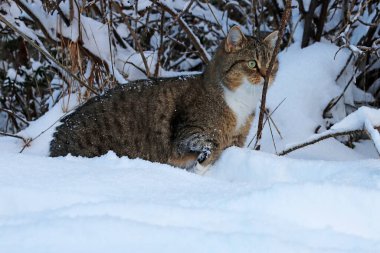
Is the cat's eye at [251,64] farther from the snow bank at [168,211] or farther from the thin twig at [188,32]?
the snow bank at [168,211]

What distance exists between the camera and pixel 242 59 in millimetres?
3391

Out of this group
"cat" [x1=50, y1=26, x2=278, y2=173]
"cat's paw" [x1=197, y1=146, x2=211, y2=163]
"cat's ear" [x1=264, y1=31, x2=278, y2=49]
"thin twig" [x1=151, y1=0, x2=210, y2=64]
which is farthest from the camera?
"thin twig" [x1=151, y1=0, x2=210, y2=64]

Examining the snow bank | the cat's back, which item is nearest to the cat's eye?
the cat's back

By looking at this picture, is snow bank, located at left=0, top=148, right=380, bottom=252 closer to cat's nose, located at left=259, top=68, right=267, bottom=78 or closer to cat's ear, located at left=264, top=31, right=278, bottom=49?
cat's nose, located at left=259, top=68, right=267, bottom=78

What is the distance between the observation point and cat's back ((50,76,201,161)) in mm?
3125

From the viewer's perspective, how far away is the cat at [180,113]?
3.18 meters

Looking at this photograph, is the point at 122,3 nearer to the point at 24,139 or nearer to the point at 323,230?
the point at 24,139

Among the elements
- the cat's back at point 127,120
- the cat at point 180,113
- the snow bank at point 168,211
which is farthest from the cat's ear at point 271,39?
the snow bank at point 168,211

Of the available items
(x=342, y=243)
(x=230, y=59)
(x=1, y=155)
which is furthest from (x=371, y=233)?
(x=230, y=59)

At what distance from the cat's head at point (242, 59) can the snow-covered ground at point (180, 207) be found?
1.23 m

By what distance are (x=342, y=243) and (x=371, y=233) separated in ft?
0.41

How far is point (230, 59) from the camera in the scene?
342 centimetres

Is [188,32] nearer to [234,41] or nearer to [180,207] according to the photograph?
[234,41]

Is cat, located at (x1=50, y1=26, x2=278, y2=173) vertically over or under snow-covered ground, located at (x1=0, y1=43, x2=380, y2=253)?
under
